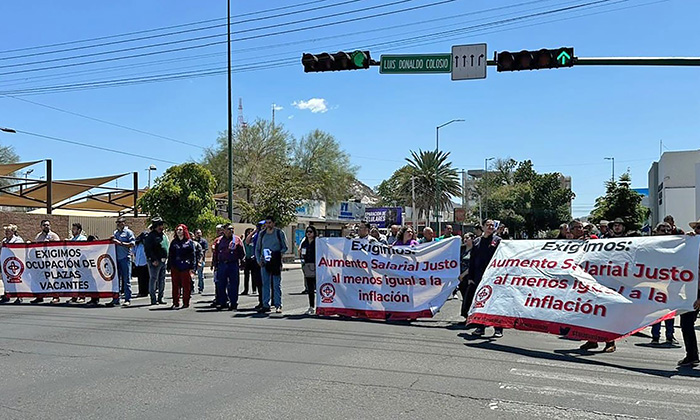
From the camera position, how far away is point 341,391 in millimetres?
6559

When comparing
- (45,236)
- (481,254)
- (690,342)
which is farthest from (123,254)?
(690,342)

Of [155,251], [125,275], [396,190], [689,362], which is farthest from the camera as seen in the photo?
[396,190]

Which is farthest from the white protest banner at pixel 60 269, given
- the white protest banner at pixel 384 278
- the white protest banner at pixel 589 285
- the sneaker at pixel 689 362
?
the sneaker at pixel 689 362

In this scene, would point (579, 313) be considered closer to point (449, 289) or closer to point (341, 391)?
point (449, 289)

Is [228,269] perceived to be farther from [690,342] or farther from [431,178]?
[431,178]

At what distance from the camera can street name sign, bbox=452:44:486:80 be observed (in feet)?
47.6

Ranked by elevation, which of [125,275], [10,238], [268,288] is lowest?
[268,288]

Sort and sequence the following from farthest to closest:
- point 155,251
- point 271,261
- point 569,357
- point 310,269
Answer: point 155,251
point 310,269
point 271,261
point 569,357

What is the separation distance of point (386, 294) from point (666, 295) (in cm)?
481

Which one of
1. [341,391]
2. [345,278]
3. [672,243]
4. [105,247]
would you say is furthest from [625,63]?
[105,247]

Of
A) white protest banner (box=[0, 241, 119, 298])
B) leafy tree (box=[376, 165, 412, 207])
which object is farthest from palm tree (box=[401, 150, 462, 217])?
white protest banner (box=[0, 241, 119, 298])

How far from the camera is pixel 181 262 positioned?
42.9 ft

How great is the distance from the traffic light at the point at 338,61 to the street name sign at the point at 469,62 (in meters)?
1.99

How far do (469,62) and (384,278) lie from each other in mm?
5792
